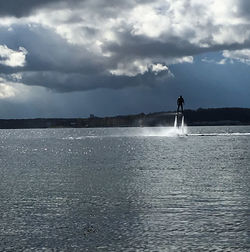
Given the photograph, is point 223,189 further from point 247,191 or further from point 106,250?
point 106,250

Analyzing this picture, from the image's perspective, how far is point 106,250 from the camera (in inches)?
1236

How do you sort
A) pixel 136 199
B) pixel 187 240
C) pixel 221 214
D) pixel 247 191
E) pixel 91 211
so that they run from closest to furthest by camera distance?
pixel 187 240, pixel 221 214, pixel 91 211, pixel 136 199, pixel 247 191

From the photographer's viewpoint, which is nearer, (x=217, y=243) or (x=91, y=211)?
(x=217, y=243)

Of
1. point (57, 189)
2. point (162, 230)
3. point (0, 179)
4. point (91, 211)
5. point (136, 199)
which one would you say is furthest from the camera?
point (0, 179)

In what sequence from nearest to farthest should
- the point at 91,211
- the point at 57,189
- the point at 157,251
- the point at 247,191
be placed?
the point at 157,251 < the point at 91,211 < the point at 247,191 < the point at 57,189

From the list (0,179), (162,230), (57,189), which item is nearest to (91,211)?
(162,230)

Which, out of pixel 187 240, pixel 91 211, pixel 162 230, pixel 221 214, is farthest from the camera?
pixel 91 211

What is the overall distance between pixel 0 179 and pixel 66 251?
50903mm

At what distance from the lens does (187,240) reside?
3328 centimetres

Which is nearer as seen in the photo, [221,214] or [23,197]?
[221,214]

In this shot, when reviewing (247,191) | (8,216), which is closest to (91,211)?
(8,216)

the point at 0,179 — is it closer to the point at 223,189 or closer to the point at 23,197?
the point at 23,197

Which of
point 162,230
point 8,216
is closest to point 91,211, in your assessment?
point 8,216

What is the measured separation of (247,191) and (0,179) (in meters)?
42.0
